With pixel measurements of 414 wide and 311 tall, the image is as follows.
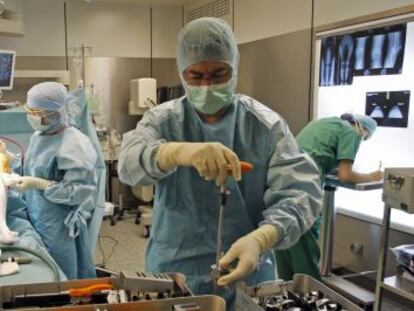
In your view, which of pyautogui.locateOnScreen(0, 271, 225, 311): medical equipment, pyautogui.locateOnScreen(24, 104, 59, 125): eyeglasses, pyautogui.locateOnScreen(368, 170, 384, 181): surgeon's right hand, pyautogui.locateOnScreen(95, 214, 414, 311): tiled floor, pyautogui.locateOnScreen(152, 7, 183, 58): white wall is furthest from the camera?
pyautogui.locateOnScreen(152, 7, 183, 58): white wall

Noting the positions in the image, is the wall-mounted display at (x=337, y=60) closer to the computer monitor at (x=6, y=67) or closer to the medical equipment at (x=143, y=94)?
the medical equipment at (x=143, y=94)

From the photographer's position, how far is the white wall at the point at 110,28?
5129 mm

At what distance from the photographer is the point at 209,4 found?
4.88 metres

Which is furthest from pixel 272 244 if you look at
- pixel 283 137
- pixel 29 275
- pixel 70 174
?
pixel 70 174

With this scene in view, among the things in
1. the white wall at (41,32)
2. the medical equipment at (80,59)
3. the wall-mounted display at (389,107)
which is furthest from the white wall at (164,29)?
the wall-mounted display at (389,107)

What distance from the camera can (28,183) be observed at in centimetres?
226

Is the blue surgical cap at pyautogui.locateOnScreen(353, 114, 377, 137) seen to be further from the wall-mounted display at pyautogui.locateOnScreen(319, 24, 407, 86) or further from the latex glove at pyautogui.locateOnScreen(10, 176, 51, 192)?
the latex glove at pyautogui.locateOnScreen(10, 176, 51, 192)

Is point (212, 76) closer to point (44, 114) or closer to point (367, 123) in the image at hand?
point (44, 114)

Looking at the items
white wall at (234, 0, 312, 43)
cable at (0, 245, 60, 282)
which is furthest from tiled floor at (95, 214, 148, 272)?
white wall at (234, 0, 312, 43)

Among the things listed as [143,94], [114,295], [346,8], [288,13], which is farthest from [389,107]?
[143,94]

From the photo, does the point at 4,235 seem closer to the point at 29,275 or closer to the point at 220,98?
the point at 29,275

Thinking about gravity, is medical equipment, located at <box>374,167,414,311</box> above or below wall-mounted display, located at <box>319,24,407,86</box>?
below

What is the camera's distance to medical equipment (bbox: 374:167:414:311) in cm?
188

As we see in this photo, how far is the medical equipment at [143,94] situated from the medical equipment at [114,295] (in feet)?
13.3
